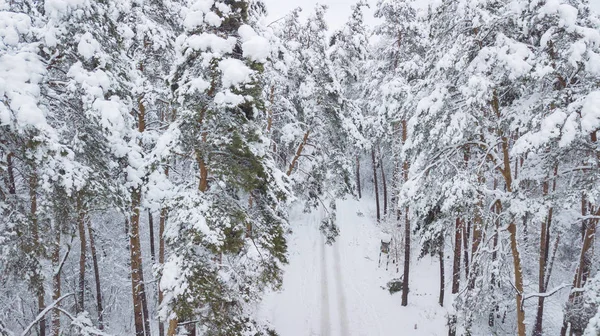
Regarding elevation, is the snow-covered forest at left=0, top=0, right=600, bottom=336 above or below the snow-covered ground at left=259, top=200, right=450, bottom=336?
above

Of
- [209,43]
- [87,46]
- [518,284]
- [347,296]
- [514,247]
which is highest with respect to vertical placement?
[87,46]

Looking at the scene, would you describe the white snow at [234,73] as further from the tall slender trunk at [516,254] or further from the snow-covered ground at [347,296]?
the snow-covered ground at [347,296]

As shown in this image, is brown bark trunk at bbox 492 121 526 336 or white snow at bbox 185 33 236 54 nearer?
white snow at bbox 185 33 236 54

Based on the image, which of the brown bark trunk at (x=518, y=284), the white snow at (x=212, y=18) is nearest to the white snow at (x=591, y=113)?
the brown bark trunk at (x=518, y=284)

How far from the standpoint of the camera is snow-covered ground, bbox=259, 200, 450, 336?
54.1 feet

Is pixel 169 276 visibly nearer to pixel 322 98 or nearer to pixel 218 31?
pixel 218 31

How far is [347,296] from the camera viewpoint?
18922 mm

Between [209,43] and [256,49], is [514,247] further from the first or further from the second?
[209,43]

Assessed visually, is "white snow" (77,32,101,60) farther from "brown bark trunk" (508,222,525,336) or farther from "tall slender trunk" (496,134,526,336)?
"brown bark trunk" (508,222,525,336)

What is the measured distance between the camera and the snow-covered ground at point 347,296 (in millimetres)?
16500

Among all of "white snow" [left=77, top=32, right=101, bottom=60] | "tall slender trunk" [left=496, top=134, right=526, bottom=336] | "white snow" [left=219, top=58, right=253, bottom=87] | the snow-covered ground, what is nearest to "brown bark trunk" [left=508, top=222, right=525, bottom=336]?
"tall slender trunk" [left=496, top=134, right=526, bottom=336]

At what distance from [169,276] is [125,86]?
194 inches

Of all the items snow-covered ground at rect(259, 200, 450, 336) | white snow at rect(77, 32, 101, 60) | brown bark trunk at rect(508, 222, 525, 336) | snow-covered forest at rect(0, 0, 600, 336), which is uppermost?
white snow at rect(77, 32, 101, 60)

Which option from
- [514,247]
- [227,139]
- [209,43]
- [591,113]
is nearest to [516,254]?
[514,247]
